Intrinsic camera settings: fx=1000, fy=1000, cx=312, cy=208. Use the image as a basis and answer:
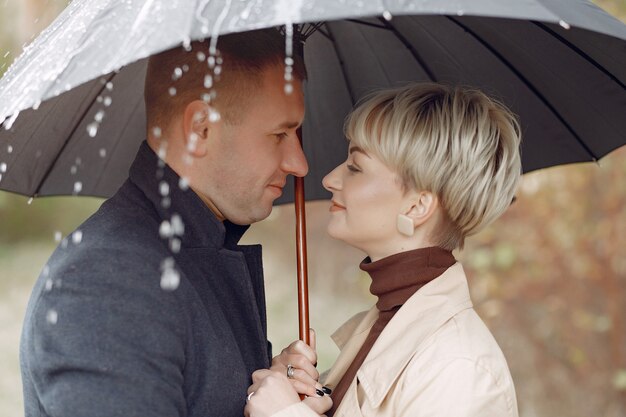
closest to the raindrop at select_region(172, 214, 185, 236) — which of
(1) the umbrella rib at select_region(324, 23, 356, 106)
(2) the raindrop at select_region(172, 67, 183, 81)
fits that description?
(2) the raindrop at select_region(172, 67, 183, 81)

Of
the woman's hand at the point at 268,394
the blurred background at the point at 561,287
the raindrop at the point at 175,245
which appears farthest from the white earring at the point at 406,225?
Answer: the blurred background at the point at 561,287

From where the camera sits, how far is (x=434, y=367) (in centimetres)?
253

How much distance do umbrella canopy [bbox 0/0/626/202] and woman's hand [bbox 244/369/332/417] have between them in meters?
0.87

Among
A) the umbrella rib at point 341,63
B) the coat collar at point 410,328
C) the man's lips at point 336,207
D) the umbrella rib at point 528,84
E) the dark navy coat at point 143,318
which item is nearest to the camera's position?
the dark navy coat at point 143,318

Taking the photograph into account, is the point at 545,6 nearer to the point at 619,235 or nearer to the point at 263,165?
the point at 263,165

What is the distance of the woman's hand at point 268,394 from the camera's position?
2.51m

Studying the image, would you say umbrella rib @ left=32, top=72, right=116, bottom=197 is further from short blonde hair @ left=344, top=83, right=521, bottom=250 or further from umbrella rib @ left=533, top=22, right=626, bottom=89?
umbrella rib @ left=533, top=22, right=626, bottom=89

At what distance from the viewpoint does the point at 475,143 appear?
2832 millimetres

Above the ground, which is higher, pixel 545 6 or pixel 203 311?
pixel 545 6

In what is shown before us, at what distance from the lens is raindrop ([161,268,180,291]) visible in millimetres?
2391

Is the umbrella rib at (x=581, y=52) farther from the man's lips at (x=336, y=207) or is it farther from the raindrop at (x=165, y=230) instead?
the raindrop at (x=165, y=230)

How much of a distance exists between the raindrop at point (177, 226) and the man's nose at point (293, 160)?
1.37ft

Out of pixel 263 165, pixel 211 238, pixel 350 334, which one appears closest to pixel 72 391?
pixel 211 238

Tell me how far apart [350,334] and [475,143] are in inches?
29.1
